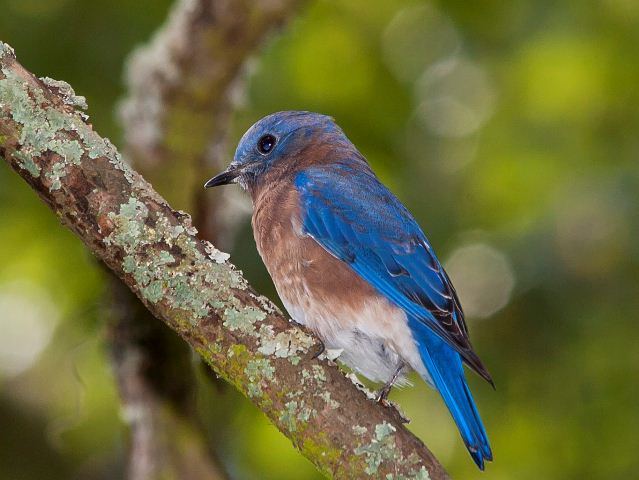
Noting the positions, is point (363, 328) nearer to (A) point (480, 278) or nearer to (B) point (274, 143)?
(B) point (274, 143)

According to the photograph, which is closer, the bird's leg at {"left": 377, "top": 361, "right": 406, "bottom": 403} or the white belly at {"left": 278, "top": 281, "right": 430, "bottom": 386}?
the bird's leg at {"left": 377, "top": 361, "right": 406, "bottom": 403}

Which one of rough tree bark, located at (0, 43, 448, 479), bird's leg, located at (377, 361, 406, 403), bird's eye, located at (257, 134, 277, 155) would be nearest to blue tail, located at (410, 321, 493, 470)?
bird's leg, located at (377, 361, 406, 403)

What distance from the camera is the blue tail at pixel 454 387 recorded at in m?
3.77

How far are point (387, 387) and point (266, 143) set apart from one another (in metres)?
1.73

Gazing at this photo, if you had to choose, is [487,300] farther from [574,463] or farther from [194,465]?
[194,465]

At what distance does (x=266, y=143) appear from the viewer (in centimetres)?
516

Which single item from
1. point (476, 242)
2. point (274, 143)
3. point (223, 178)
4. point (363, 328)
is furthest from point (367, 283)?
point (476, 242)

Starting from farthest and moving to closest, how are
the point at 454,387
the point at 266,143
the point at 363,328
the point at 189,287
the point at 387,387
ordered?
the point at 266,143 → the point at 363,328 → the point at 454,387 → the point at 387,387 → the point at 189,287

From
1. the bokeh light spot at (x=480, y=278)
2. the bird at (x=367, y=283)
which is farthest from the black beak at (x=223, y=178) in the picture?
the bokeh light spot at (x=480, y=278)

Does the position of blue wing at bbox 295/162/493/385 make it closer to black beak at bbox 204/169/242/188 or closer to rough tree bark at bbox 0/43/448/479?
black beak at bbox 204/169/242/188

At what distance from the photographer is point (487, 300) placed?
6105mm

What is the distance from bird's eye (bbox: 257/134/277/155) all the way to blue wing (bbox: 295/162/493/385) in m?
0.42

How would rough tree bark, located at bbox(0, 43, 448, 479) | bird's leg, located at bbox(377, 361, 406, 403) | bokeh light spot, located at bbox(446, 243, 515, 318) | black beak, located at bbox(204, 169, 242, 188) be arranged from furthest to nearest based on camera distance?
1. bokeh light spot, located at bbox(446, 243, 515, 318)
2. black beak, located at bbox(204, 169, 242, 188)
3. bird's leg, located at bbox(377, 361, 406, 403)
4. rough tree bark, located at bbox(0, 43, 448, 479)

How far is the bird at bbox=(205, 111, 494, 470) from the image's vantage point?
4.11 m
